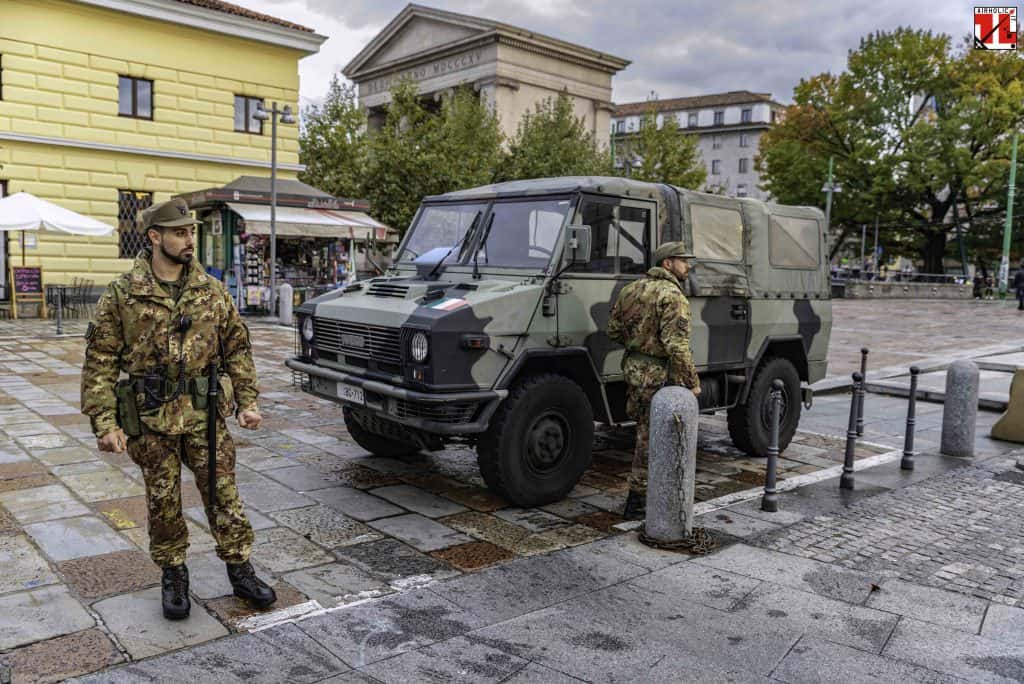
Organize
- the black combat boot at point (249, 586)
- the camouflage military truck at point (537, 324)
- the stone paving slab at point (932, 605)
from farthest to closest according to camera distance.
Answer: the camouflage military truck at point (537, 324)
the stone paving slab at point (932, 605)
the black combat boot at point (249, 586)

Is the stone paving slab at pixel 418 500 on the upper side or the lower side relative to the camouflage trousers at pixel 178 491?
lower

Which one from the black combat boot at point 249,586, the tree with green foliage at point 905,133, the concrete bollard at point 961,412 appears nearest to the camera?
the black combat boot at point 249,586

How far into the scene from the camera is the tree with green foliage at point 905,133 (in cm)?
4191

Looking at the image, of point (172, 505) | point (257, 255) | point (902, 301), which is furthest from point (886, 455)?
point (902, 301)

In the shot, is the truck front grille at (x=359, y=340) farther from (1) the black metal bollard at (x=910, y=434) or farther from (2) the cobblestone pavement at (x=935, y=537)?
(1) the black metal bollard at (x=910, y=434)

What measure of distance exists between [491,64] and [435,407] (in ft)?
155

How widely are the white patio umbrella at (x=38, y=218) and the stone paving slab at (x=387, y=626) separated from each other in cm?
1451

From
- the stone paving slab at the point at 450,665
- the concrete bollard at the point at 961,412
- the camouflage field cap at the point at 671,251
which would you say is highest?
the camouflage field cap at the point at 671,251

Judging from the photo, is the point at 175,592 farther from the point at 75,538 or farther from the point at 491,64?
the point at 491,64

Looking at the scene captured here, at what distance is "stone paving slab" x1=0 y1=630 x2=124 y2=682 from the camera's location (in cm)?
364

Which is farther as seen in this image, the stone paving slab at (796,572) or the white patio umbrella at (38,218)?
the white patio umbrella at (38,218)

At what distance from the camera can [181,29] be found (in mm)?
22828

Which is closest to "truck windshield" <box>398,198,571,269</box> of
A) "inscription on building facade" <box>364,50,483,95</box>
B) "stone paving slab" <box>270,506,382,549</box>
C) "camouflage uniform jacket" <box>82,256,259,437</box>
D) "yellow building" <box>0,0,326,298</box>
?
"stone paving slab" <box>270,506,382,549</box>

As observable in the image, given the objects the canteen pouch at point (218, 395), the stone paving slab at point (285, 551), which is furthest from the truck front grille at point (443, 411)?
the canteen pouch at point (218, 395)
